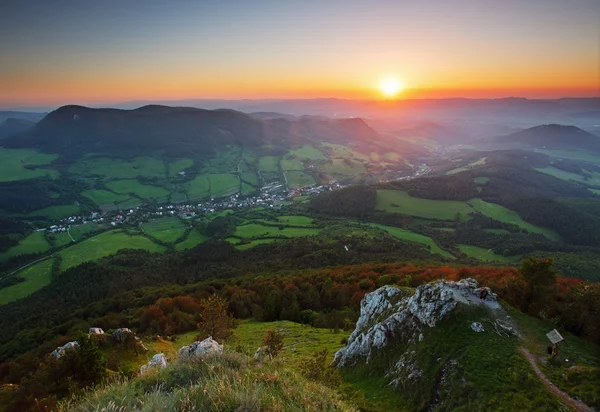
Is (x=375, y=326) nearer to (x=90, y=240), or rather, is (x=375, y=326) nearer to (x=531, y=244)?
(x=531, y=244)

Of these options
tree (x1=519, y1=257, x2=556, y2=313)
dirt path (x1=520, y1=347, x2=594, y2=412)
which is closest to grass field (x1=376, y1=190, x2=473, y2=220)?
tree (x1=519, y1=257, x2=556, y2=313)

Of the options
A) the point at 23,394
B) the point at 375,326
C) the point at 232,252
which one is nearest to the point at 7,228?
the point at 232,252

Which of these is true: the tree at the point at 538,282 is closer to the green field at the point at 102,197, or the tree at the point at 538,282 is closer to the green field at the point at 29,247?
the green field at the point at 29,247

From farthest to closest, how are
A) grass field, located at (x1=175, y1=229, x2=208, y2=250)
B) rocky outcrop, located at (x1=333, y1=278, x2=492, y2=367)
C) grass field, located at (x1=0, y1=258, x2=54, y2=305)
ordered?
grass field, located at (x1=175, y1=229, x2=208, y2=250) < grass field, located at (x1=0, y1=258, x2=54, y2=305) < rocky outcrop, located at (x1=333, y1=278, x2=492, y2=367)

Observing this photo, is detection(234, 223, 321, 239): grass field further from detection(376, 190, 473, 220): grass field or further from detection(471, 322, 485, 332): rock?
detection(471, 322, 485, 332): rock

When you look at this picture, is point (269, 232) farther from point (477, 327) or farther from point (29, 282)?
point (477, 327)

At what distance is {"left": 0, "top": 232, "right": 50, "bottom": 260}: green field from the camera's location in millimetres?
116312

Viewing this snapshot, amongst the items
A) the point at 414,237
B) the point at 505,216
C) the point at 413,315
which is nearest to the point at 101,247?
the point at 414,237

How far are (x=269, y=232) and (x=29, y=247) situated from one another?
99610 mm

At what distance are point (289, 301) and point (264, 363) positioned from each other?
41.2 meters

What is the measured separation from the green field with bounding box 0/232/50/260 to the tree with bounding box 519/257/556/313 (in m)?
156

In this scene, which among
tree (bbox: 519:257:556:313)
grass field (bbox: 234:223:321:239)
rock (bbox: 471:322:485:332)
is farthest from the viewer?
grass field (bbox: 234:223:321:239)

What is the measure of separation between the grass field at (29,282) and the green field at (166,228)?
36.5 meters

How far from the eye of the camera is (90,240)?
125 m
